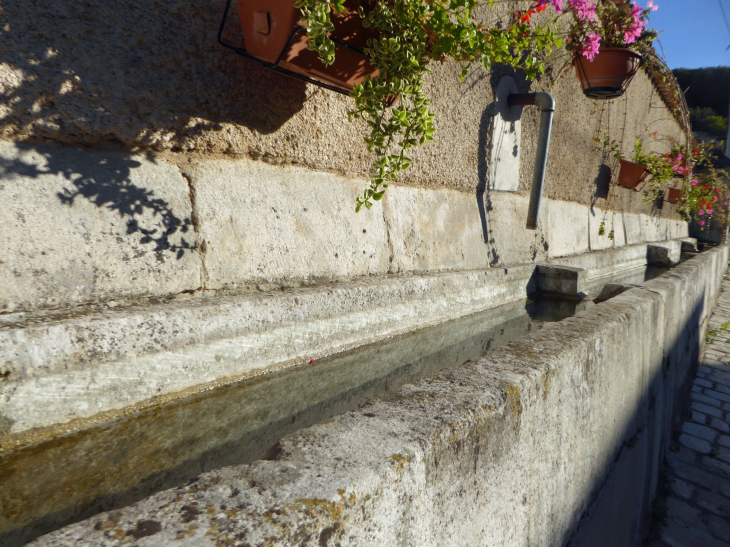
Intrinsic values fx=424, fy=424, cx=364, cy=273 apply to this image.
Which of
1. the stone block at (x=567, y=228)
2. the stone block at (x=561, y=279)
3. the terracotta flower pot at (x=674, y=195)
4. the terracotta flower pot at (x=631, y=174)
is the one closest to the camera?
the stone block at (x=561, y=279)

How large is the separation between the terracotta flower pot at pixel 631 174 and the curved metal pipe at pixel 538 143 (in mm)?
2998

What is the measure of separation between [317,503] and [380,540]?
0.43 ft

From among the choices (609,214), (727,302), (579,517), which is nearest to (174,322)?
(579,517)

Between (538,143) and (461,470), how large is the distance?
2.92 meters

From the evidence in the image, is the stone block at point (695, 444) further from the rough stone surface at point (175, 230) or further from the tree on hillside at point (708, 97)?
the tree on hillside at point (708, 97)

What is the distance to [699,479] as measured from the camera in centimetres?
251

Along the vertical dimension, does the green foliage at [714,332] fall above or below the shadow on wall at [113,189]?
below

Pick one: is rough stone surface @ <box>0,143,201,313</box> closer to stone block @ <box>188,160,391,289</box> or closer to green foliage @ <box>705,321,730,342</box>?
stone block @ <box>188,160,391,289</box>

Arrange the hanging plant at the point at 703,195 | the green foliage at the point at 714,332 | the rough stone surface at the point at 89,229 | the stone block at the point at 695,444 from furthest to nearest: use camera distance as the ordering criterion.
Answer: the hanging plant at the point at 703,195, the green foliage at the point at 714,332, the stone block at the point at 695,444, the rough stone surface at the point at 89,229

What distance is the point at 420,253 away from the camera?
220 centimetres

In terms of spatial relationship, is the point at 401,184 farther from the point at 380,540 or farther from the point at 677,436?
the point at 677,436

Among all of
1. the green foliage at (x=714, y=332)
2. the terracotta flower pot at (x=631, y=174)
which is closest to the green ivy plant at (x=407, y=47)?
the terracotta flower pot at (x=631, y=174)

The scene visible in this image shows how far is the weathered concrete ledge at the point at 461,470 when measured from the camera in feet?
1.59

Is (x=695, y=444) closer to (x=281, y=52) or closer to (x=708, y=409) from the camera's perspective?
(x=708, y=409)
